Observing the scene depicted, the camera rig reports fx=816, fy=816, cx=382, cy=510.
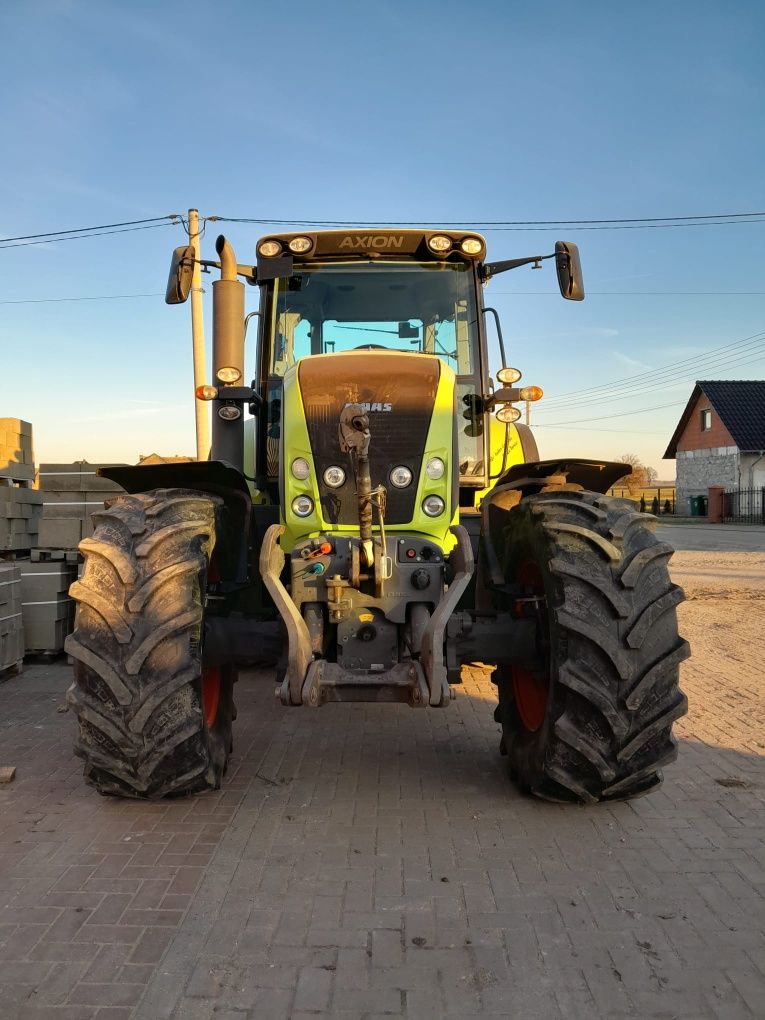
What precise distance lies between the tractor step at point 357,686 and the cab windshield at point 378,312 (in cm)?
243

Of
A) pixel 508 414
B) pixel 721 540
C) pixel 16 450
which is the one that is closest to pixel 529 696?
pixel 508 414

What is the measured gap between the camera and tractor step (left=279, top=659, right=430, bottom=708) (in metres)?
3.61

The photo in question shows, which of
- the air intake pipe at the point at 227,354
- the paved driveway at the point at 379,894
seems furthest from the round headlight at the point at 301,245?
the paved driveway at the point at 379,894

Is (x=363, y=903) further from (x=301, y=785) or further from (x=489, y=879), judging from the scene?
(x=301, y=785)

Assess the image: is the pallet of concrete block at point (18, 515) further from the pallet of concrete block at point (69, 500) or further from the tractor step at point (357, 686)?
the tractor step at point (357, 686)

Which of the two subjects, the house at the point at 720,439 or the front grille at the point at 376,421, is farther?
the house at the point at 720,439

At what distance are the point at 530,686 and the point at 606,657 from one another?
1.03 m

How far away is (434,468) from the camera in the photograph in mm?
4250

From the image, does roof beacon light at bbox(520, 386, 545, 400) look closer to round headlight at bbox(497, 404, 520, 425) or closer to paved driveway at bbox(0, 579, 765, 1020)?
round headlight at bbox(497, 404, 520, 425)

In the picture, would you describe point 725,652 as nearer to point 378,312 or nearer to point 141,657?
point 378,312

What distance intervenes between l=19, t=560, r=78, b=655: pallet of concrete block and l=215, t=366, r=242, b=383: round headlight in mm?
3550

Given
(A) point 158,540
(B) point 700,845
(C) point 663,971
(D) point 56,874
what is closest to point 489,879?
(C) point 663,971

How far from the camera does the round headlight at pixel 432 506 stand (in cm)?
422

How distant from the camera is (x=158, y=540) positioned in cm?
364
